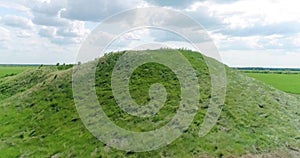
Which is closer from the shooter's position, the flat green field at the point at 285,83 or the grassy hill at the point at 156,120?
the grassy hill at the point at 156,120

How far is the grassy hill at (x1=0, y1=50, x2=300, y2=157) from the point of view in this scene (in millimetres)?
19453

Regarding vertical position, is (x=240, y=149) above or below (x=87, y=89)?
below

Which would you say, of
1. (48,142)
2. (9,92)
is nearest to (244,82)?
(48,142)

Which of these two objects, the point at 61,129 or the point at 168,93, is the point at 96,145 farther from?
the point at 168,93

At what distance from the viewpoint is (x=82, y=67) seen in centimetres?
3198

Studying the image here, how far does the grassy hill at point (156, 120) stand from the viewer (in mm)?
19453

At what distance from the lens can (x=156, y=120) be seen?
21.7 m

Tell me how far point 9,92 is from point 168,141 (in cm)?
2267

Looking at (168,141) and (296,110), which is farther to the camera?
A: (296,110)

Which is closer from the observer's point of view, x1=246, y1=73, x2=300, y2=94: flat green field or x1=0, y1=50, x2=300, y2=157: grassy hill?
x1=0, y1=50, x2=300, y2=157: grassy hill

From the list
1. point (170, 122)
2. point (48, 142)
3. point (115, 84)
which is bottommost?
point (48, 142)

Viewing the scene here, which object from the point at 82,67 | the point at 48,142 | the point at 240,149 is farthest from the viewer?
the point at 82,67

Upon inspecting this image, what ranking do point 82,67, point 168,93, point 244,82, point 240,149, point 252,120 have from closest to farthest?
point 240,149 < point 252,120 < point 168,93 < point 244,82 < point 82,67

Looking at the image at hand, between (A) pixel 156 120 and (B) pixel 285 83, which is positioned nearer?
(A) pixel 156 120
